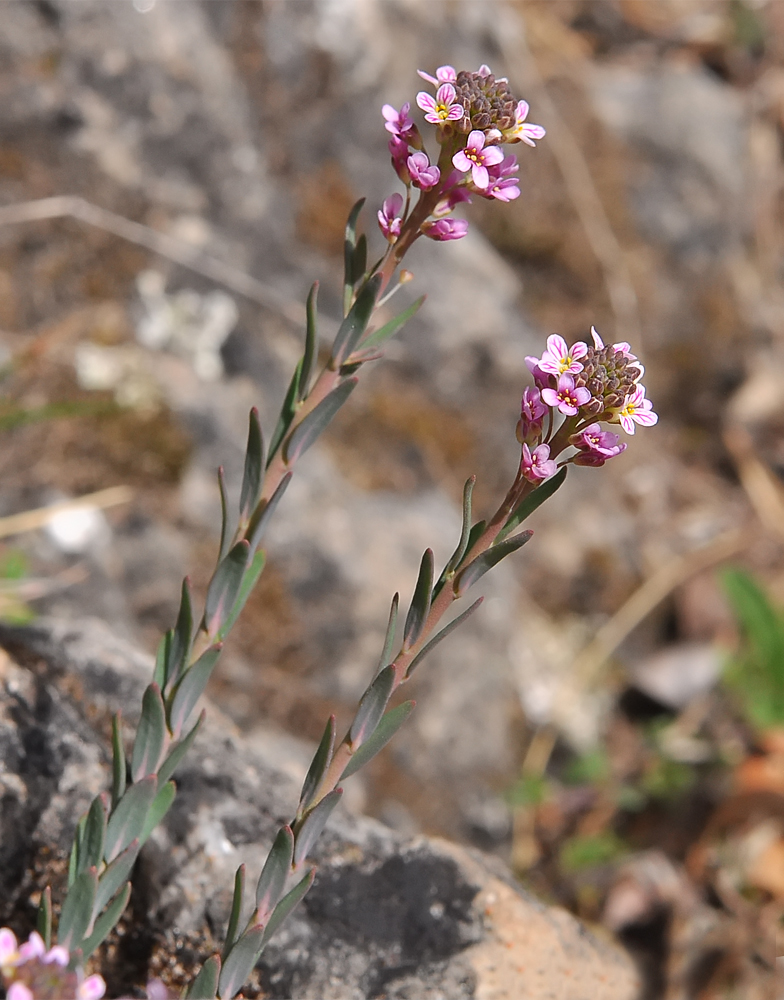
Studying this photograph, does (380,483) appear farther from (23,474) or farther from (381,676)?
(381,676)

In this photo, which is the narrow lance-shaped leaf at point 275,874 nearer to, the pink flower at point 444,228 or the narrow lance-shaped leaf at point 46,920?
the narrow lance-shaped leaf at point 46,920

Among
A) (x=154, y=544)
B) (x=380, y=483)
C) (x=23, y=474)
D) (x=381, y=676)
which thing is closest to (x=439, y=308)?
(x=380, y=483)

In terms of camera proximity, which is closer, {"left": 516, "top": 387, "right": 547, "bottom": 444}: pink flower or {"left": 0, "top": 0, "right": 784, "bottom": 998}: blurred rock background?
{"left": 516, "top": 387, "right": 547, "bottom": 444}: pink flower

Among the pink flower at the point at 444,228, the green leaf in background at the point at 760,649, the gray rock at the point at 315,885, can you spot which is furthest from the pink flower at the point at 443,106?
the green leaf in background at the point at 760,649

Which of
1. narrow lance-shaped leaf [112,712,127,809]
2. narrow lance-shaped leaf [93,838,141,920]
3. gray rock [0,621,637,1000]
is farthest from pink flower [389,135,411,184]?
gray rock [0,621,637,1000]

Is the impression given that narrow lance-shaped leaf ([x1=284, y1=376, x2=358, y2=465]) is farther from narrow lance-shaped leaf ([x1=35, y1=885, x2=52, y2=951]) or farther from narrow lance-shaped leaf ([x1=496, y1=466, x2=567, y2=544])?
narrow lance-shaped leaf ([x1=35, y1=885, x2=52, y2=951])

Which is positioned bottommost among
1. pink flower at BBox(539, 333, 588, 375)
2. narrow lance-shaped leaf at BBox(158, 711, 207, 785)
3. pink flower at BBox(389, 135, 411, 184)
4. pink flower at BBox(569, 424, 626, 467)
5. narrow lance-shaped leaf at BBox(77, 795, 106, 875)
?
narrow lance-shaped leaf at BBox(77, 795, 106, 875)
